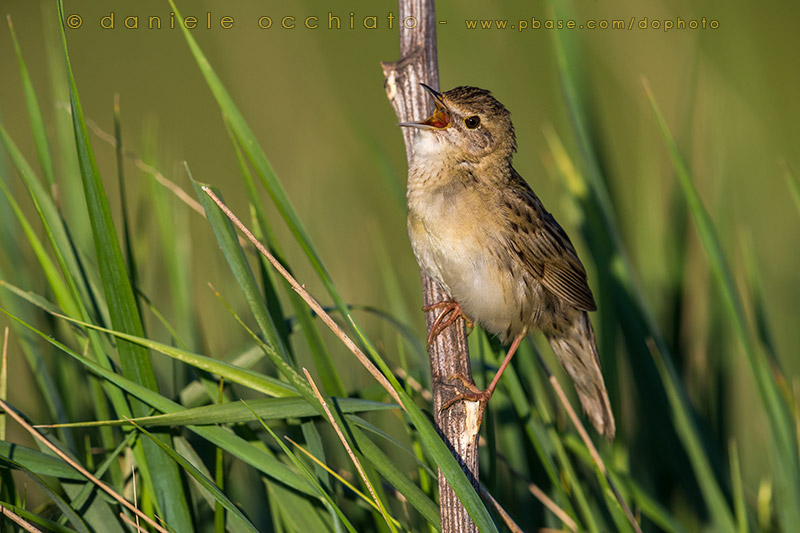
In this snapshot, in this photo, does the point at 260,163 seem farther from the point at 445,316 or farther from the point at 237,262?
the point at 445,316

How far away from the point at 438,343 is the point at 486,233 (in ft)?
1.53

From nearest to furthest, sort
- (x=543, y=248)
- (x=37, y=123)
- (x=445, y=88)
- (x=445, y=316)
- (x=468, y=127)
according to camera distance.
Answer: (x=37, y=123) → (x=445, y=316) → (x=468, y=127) → (x=543, y=248) → (x=445, y=88)

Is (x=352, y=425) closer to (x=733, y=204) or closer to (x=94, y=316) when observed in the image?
(x=94, y=316)

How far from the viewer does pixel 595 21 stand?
423cm

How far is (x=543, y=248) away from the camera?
2484 millimetres

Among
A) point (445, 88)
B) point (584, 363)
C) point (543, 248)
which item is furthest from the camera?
point (445, 88)

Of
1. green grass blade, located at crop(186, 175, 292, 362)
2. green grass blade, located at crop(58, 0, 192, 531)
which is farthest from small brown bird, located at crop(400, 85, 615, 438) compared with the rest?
green grass blade, located at crop(58, 0, 192, 531)

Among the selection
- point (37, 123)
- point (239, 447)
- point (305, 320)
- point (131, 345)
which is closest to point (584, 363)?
point (305, 320)

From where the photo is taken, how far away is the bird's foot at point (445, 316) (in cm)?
200

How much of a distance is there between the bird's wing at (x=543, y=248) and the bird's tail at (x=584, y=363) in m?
0.19

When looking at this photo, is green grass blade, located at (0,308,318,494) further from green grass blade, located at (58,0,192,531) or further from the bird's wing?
the bird's wing

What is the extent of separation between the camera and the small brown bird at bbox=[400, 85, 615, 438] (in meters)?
2.24

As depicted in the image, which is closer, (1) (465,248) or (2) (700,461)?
(2) (700,461)

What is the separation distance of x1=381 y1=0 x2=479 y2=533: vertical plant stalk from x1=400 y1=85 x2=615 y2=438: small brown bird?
0.18 feet
